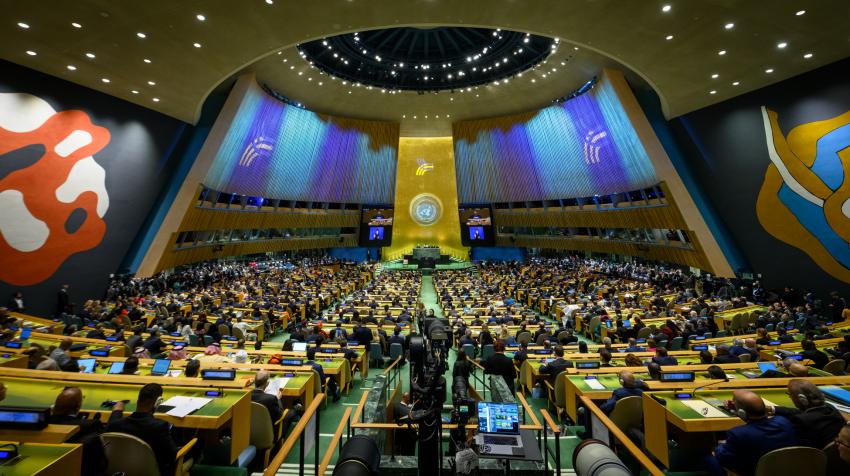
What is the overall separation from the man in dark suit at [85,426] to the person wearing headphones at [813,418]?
5.26 metres

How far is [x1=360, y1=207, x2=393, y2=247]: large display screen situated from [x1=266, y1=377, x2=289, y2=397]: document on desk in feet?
93.8

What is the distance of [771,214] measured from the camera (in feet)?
46.0

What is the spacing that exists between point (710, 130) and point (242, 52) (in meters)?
20.5

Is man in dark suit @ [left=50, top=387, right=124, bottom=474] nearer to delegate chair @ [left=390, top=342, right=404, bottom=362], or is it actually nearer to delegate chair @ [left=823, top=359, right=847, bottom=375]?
delegate chair @ [left=390, top=342, right=404, bottom=362]

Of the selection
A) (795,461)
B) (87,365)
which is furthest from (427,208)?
(795,461)

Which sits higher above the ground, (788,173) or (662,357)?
(788,173)

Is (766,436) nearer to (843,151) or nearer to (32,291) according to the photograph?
(843,151)

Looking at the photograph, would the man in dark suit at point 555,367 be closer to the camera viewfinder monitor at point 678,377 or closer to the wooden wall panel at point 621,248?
the camera viewfinder monitor at point 678,377

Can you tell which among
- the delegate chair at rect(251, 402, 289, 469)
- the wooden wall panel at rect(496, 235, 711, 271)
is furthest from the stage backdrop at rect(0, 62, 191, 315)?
the wooden wall panel at rect(496, 235, 711, 271)

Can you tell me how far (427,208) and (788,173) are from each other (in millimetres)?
29414

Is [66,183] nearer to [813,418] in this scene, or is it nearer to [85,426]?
[85,426]

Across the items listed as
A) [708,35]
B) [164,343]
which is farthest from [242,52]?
[708,35]

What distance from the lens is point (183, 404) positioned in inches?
137

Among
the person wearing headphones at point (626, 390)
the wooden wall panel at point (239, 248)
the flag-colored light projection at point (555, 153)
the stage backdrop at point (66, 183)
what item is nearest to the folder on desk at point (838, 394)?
the person wearing headphones at point (626, 390)
